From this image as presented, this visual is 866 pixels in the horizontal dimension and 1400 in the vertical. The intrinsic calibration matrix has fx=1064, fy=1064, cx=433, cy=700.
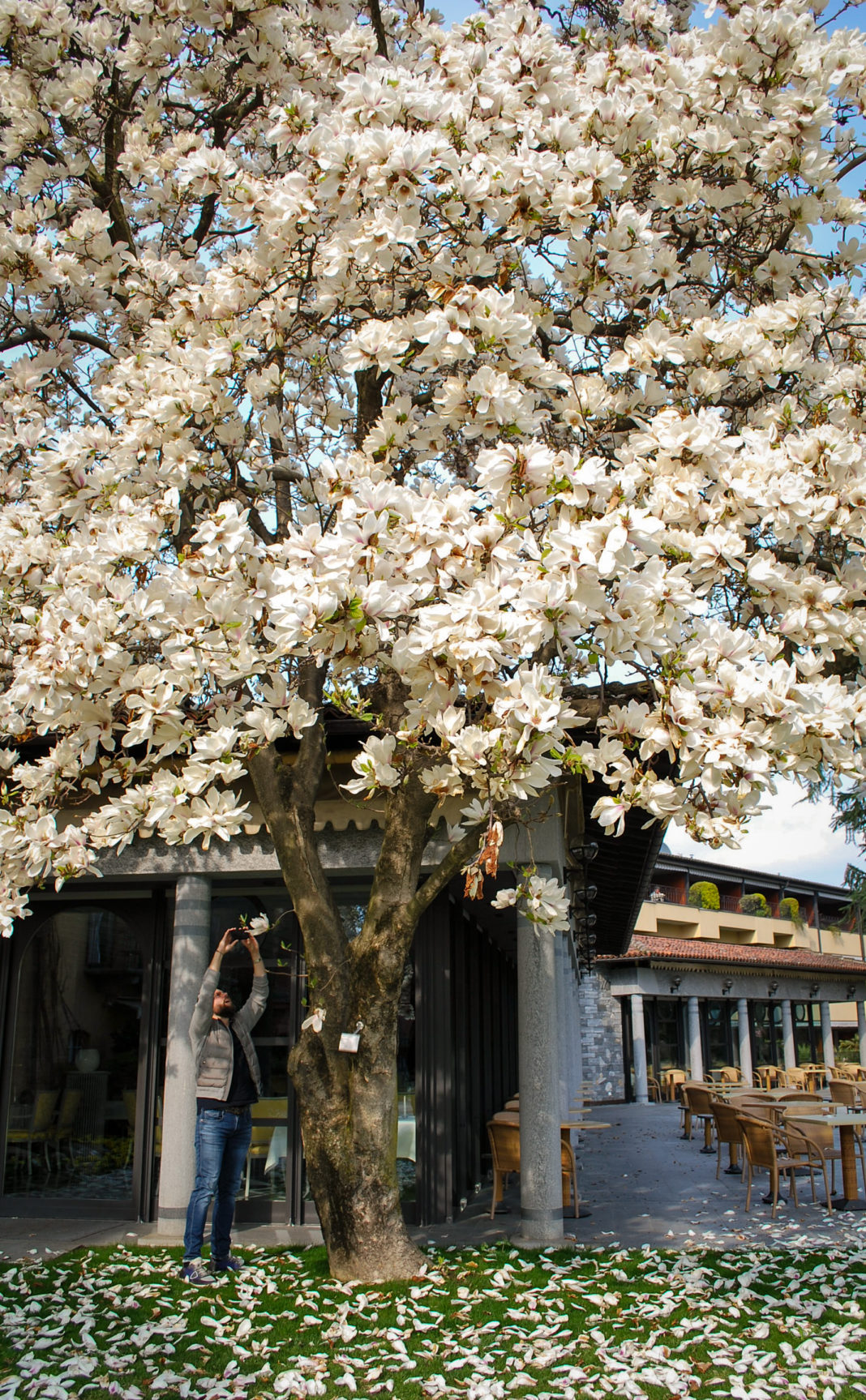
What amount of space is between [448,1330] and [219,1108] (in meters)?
1.73

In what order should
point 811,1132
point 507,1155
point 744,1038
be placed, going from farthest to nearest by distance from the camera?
1. point 744,1038
2. point 811,1132
3. point 507,1155

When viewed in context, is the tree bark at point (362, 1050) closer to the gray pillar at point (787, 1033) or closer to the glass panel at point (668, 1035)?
the glass panel at point (668, 1035)

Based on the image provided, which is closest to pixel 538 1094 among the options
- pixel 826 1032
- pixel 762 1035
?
pixel 762 1035

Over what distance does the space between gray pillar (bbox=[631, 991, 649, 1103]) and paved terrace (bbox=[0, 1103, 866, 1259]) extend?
1300 centimetres

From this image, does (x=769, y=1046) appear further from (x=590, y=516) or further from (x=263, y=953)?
(x=590, y=516)

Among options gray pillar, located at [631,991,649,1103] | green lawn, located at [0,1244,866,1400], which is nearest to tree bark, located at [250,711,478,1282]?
green lawn, located at [0,1244,866,1400]

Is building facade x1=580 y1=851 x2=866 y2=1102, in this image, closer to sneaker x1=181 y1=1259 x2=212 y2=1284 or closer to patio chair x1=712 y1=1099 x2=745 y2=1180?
patio chair x1=712 y1=1099 x2=745 y2=1180

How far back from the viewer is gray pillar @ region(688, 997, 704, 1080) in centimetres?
2517

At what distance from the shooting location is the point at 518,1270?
6.07 metres

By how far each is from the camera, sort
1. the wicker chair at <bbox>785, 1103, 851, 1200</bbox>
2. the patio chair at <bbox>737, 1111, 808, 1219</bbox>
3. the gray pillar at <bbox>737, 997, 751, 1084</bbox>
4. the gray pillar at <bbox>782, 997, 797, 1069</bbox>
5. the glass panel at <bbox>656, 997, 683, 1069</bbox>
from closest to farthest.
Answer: the patio chair at <bbox>737, 1111, 808, 1219</bbox>, the wicker chair at <bbox>785, 1103, 851, 1200</bbox>, the glass panel at <bbox>656, 997, 683, 1069</bbox>, the gray pillar at <bbox>737, 997, 751, 1084</bbox>, the gray pillar at <bbox>782, 997, 797, 1069</bbox>

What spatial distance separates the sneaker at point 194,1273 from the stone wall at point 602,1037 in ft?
64.0

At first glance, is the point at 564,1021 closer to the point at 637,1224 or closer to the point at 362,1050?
the point at 637,1224

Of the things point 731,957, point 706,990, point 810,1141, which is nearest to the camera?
point 810,1141

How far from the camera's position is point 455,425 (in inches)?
172
